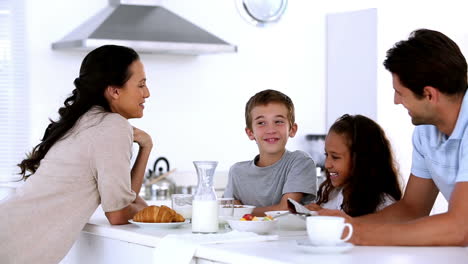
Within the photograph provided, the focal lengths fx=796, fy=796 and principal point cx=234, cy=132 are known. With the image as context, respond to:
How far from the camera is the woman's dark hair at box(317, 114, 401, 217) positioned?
2580mm

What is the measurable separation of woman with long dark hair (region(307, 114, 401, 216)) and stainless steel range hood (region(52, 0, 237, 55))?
237 centimetres

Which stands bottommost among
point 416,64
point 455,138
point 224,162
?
point 224,162

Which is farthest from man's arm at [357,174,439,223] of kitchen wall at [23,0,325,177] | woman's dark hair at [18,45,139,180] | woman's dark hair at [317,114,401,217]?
kitchen wall at [23,0,325,177]

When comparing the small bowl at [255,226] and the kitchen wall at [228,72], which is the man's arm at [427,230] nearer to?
the small bowl at [255,226]

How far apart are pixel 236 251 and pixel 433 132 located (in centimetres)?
76

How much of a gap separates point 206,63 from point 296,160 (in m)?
3.07

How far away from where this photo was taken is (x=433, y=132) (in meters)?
2.25

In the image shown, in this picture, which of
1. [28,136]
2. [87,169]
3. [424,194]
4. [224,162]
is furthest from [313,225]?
[224,162]

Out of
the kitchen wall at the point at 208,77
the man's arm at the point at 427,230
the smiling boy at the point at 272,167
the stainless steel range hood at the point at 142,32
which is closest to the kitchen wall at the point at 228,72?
the kitchen wall at the point at 208,77

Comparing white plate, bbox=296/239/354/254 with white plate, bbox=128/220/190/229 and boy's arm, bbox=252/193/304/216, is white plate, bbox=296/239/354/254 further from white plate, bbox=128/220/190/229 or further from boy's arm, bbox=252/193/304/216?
boy's arm, bbox=252/193/304/216

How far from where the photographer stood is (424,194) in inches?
91.8

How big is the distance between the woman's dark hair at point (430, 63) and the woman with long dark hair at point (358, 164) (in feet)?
1.91

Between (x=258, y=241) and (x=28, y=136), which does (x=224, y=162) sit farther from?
(x=258, y=241)

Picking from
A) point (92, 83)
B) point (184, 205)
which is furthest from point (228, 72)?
point (184, 205)
